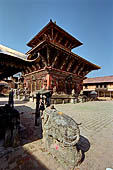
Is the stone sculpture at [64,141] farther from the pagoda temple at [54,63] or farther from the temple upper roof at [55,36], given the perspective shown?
the temple upper roof at [55,36]

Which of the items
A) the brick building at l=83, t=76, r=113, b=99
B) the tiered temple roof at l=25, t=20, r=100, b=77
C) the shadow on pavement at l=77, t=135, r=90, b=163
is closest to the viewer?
the shadow on pavement at l=77, t=135, r=90, b=163

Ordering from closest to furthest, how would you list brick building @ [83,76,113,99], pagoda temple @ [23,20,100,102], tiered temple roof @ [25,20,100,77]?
tiered temple roof @ [25,20,100,77], pagoda temple @ [23,20,100,102], brick building @ [83,76,113,99]

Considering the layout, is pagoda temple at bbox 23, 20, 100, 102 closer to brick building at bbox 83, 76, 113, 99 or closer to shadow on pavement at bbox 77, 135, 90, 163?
shadow on pavement at bbox 77, 135, 90, 163

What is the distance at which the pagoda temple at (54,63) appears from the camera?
10353mm

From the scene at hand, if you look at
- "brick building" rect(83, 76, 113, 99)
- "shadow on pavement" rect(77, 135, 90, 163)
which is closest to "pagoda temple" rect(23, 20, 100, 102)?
"shadow on pavement" rect(77, 135, 90, 163)

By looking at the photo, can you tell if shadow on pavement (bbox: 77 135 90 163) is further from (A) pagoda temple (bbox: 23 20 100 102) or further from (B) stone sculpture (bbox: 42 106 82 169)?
(A) pagoda temple (bbox: 23 20 100 102)

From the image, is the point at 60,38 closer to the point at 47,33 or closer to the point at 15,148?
the point at 47,33

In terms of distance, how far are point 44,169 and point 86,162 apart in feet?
3.08

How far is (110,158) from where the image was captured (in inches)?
79.1

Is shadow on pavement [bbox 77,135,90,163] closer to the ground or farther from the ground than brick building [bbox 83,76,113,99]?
closer to the ground

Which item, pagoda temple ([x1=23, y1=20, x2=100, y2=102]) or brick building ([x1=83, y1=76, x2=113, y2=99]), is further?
brick building ([x1=83, y1=76, x2=113, y2=99])

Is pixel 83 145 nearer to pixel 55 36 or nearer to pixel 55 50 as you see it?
pixel 55 50

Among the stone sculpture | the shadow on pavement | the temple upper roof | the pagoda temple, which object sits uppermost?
the temple upper roof

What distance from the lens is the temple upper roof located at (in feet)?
37.7
